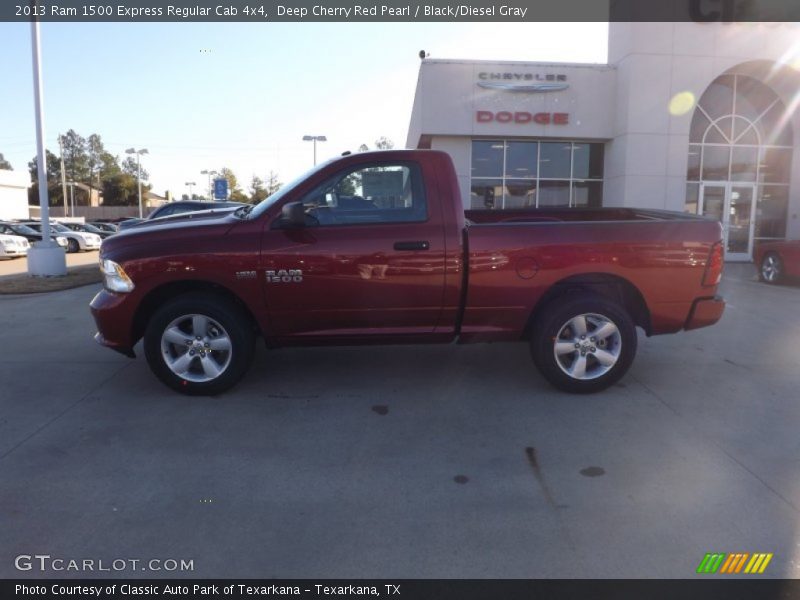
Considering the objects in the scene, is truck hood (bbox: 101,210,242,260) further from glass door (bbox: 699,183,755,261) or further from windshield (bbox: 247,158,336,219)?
glass door (bbox: 699,183,755,261)

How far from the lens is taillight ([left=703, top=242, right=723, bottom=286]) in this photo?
4.96 meters

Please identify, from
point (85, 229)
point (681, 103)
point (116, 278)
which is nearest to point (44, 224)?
point (116, 278)

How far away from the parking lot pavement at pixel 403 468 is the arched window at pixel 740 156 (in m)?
12.8

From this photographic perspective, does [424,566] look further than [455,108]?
No

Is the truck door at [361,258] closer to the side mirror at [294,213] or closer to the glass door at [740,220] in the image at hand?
the side mirror at [294,213]

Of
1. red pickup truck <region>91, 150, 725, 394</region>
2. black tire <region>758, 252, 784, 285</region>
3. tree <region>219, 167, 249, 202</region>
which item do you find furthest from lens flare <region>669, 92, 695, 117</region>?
tree <region>219, 167, 249, 202</region>

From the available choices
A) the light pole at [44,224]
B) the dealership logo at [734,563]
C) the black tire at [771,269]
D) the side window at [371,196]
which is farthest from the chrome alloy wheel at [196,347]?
the black tire at [771,269]

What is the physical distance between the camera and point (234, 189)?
72375mm

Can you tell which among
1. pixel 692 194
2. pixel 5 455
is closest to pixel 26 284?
pixel 5 455

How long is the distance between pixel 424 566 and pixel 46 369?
15.7 ft

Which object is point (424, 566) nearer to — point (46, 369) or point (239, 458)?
point (239, 458)

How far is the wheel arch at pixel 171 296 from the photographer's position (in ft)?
15.7

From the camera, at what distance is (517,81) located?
16.4 metres
